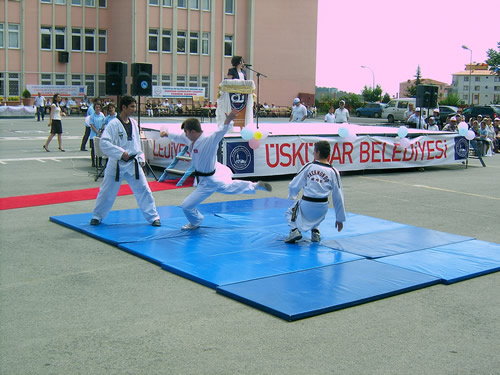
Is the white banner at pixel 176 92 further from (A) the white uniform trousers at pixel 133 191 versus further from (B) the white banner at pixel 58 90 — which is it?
(A) the white uniform trousers at pixel 133 191

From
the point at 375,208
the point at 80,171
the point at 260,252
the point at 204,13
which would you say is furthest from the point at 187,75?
the point at 260,252

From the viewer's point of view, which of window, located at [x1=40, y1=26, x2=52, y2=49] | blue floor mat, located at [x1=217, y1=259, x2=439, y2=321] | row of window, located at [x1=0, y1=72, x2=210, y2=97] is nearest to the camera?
blue floor mat, located at [x1=217, y1=259, x2=439, y2=321]

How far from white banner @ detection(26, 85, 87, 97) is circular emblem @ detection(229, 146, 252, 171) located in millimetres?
34973

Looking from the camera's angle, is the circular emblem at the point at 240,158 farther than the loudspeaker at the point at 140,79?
No

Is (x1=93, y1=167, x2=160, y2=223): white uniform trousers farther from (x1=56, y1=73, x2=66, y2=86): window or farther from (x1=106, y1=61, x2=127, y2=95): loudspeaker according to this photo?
(x1=56, y1=73, x2=66, y2=86): window

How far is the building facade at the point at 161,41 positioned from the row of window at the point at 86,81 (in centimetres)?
8

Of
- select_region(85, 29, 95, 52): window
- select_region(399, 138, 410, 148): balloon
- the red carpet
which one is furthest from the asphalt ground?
select_region(85, 29, 95, 52): window

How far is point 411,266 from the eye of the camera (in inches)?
268

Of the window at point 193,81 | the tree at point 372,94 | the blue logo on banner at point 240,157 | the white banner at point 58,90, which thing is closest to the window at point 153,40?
the window at point 193,81

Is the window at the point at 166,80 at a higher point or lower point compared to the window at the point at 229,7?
lower

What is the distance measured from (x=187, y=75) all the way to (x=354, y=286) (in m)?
46.3

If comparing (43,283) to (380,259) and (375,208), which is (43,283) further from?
(375,208)

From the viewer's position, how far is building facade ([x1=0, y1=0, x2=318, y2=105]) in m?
45.4

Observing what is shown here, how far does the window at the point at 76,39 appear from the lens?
156 ft
